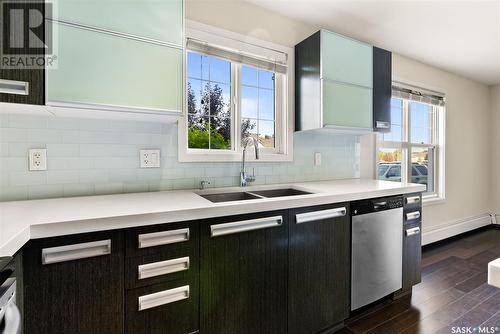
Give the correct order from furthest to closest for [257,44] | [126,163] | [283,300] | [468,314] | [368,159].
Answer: [368,159]
[257,44]
[468,314]
[126,163]
[283,300]

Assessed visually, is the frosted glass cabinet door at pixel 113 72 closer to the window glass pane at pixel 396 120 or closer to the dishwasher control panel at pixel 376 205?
the dishwasher control panel at pixel 376 205

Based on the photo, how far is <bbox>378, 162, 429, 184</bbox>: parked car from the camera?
3375 mm

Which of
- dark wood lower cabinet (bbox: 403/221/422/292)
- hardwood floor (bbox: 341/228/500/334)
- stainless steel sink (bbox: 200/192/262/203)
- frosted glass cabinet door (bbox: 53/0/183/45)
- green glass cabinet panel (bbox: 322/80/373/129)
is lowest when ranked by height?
hardwood floor (bbox: 341/228/500/334)

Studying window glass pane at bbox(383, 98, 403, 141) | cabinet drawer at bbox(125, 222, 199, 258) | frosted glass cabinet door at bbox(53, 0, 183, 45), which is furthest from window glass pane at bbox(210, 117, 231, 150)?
window glass pane at bbox(383, 98, 403, 141)

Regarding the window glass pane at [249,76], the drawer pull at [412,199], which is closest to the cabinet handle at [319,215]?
the drawer pull at [412,199]

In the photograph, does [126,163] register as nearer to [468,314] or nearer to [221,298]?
[221,298]

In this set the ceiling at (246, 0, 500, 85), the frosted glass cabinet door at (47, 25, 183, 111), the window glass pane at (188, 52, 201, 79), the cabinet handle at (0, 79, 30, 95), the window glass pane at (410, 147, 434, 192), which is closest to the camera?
the cabinet handle at (0, 79, 30, 95)

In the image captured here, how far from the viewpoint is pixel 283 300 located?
1636 mm

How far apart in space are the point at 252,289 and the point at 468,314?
6.15ft

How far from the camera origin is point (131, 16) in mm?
1430

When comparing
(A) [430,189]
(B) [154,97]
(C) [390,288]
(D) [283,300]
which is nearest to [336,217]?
(D) [283,300]

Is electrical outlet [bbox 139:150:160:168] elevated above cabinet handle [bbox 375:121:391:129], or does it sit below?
below

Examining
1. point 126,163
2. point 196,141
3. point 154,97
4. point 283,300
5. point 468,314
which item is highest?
point 154,97

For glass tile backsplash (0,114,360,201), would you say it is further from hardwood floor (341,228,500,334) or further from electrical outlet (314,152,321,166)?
hardwood floor (341,228,500,334)
